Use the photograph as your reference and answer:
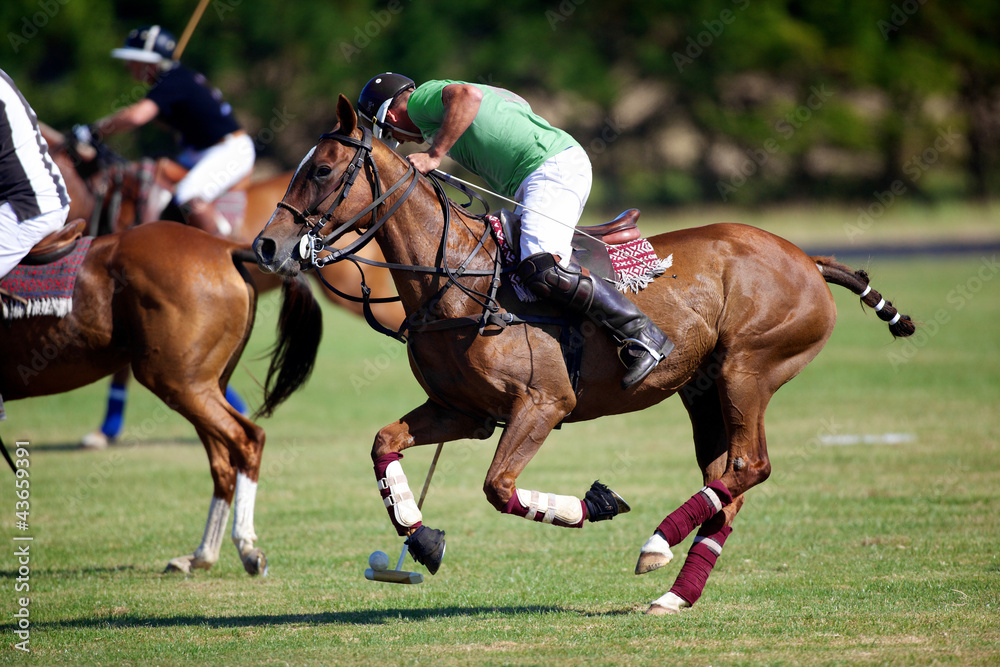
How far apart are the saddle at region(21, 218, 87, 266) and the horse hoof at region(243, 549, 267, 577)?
7.16 feet

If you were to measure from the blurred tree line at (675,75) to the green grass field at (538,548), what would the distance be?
22.4m

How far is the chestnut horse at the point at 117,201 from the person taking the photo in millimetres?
9922

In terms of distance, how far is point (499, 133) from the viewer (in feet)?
17.3

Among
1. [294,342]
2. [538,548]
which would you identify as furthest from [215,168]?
[538,548]

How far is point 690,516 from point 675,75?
32714 mm

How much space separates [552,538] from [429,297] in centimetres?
276

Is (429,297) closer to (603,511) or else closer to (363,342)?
(603,511)

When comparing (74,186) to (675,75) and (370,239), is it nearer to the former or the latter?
(370,239)

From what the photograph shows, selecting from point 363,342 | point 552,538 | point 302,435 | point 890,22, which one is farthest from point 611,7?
point 552,538

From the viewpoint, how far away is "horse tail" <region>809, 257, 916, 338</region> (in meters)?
5.88

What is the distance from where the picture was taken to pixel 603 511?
5148 millimetres

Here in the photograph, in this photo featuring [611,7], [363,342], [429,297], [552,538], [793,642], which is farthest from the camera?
[611,7]

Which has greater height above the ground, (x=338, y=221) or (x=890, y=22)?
(x=338, y=221)

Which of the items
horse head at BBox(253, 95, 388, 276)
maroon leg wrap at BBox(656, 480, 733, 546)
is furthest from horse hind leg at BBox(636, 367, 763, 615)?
horse head at BBox(253, 95, 388, 276)
